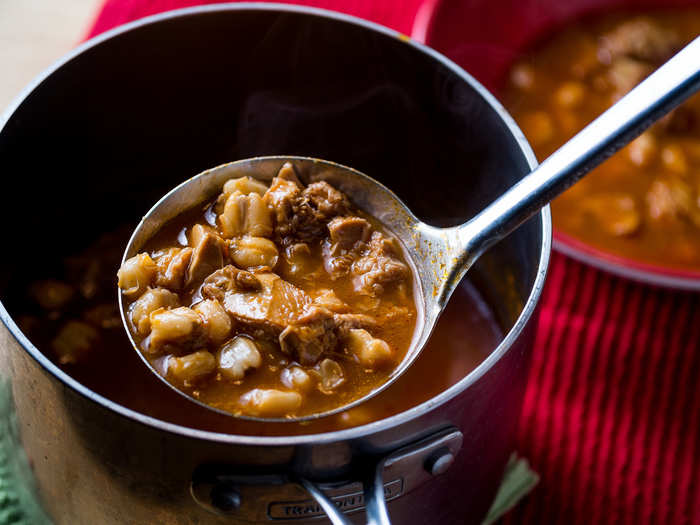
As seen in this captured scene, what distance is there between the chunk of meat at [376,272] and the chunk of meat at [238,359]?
0.68 feet

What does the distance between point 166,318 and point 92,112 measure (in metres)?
0.58

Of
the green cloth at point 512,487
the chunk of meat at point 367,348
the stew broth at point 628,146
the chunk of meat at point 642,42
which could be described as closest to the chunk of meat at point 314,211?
the chunk of meat at point 367,348

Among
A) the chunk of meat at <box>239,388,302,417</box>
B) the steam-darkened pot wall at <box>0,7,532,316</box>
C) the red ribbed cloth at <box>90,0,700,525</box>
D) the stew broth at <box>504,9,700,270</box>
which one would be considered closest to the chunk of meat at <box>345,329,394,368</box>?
the chunk of meat at <box>239,388,302,417</box>

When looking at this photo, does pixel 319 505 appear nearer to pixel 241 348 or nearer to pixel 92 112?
pixel 241 348

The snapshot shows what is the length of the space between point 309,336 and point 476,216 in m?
0.32

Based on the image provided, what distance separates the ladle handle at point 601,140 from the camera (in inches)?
47.9

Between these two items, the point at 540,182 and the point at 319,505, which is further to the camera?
the point at 540,182

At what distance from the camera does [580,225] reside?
2.09 m

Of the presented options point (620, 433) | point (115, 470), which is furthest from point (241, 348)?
point (620, 433)

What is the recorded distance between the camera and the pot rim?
101cm

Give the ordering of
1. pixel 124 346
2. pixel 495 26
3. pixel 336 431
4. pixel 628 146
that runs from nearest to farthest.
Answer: pixel 336 431 < pixel 124 346 < pixel 628 146 < pixel 495 26

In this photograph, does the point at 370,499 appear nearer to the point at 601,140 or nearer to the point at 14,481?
the point at 601,140

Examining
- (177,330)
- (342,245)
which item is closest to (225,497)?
(177,330)

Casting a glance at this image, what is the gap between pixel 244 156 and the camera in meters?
1.86
